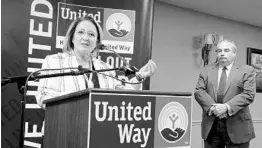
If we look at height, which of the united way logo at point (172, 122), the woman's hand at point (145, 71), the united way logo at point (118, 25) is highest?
the united way logo at point (118, 25)

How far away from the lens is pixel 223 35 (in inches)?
192

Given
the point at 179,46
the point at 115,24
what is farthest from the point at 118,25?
the point at 179,46

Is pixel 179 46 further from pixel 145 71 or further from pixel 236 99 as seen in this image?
pixel 145 71

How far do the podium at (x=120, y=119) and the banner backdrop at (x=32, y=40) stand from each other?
1084 millimetres

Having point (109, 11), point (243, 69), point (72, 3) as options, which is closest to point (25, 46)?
point (72, 3)

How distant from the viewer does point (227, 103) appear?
258cm

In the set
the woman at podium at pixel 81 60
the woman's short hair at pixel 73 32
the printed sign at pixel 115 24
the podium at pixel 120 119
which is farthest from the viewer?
the printed sign at pixel 115 24

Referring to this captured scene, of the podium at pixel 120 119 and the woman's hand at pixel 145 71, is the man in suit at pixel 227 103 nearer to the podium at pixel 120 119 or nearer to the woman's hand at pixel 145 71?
the woman's hand at pixel 145 71

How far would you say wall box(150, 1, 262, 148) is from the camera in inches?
163

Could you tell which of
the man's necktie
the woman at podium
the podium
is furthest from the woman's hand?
the man's necktie

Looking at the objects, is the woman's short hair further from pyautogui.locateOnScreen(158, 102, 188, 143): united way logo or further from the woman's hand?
pyautogui.locateOnScreen(158, 102, 188, 143): united way logo

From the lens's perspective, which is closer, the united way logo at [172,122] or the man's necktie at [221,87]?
the united way logo at [172,122]

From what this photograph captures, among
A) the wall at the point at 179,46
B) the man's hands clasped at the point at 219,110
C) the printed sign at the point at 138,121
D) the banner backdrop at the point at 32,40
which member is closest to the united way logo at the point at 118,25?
the banner backdrop at the point at 32,40

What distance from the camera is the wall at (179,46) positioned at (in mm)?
4129
